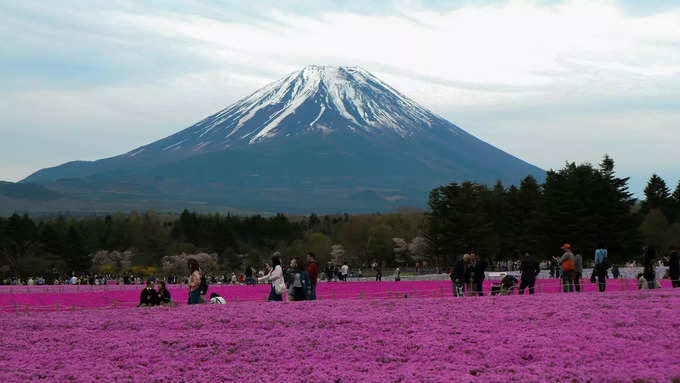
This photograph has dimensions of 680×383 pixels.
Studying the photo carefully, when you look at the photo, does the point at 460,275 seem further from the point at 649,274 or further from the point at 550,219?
the point at 550,219

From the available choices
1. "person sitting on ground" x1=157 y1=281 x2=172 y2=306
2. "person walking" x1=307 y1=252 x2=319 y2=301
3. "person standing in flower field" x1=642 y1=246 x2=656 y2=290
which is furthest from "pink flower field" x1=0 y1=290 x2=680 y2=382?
"person standing in flower field" x1=642 y1=246 x2=656 y2=290

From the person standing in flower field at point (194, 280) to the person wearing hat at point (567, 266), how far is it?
12794mm

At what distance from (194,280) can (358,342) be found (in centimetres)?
906

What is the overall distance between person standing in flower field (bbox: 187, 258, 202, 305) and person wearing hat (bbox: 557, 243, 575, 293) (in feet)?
42.0

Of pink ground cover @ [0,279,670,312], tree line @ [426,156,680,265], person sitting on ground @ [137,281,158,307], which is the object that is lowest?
pink ground cover @ [0,279,670,312]

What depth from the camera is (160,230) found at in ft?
569

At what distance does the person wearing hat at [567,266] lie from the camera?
108 feet

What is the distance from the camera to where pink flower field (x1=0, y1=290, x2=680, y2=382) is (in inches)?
681

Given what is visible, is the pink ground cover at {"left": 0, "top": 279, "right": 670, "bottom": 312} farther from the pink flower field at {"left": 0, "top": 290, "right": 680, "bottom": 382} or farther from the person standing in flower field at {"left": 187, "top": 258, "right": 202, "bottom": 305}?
the pink flower field at {"left": 0, "top": 290, "right": 680, "bottom": 382}

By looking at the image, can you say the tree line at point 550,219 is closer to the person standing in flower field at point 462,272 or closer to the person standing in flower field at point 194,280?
the person standing in flower field at point 462,272

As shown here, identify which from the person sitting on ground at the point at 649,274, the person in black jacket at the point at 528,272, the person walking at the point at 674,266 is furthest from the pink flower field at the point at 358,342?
the person walking at the point at 674,266

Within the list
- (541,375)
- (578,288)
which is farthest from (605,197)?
(541,375)

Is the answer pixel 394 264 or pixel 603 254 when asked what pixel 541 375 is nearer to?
pixel 603 254

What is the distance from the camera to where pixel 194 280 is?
28.2m
